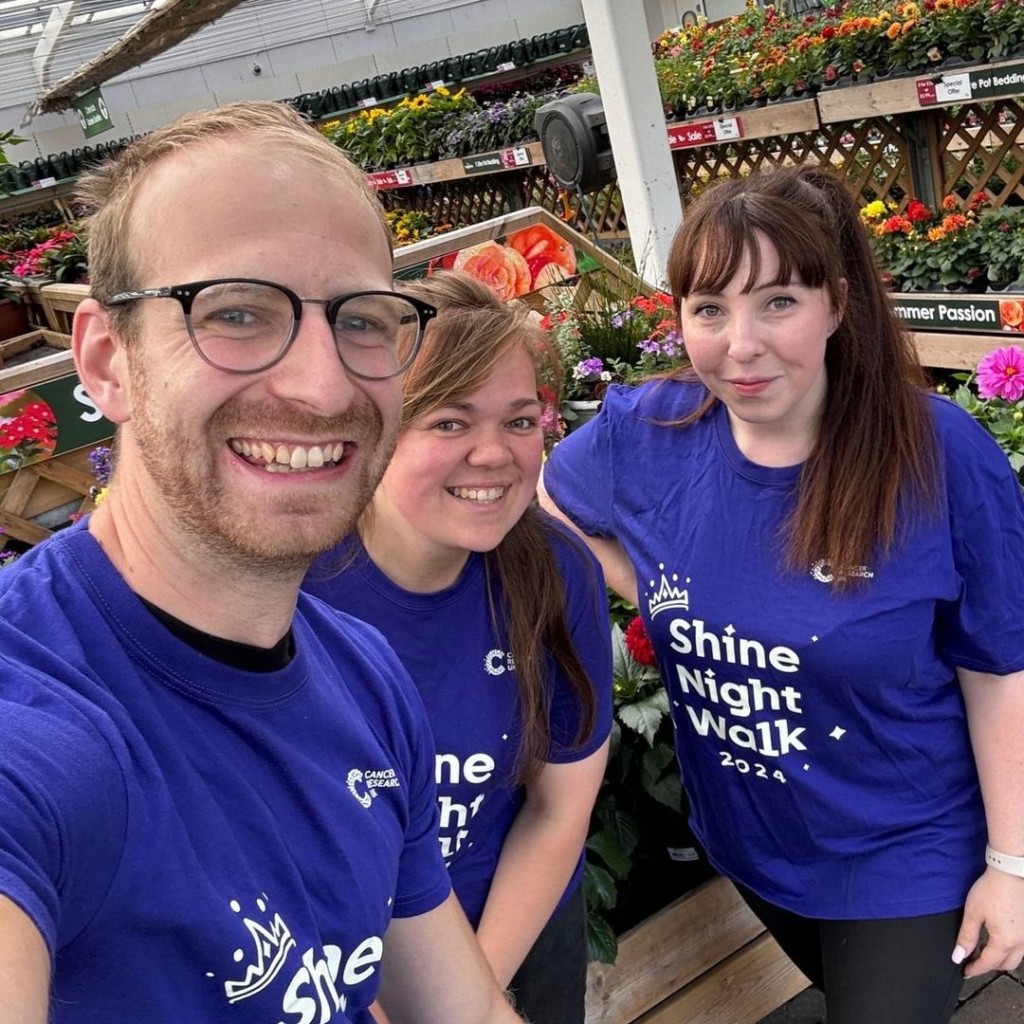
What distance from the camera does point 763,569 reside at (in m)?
1.57

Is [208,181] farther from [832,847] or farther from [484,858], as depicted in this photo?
[832,847]

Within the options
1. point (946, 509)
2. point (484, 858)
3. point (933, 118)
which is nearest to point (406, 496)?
point (484, 858)

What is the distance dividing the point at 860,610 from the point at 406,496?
0.69 m

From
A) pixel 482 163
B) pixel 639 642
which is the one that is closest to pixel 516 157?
pixel 482 163

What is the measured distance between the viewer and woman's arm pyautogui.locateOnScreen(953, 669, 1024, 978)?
155cm

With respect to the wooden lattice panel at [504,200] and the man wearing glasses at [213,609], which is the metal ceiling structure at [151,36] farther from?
the man wearing glasses at [213,609]

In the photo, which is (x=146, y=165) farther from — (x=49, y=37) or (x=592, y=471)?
(x=49, y=37)

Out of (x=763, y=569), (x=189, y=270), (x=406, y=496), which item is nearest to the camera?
(x=189, y=270)

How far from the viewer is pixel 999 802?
1565 millimetres

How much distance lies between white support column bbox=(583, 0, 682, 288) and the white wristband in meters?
2.61

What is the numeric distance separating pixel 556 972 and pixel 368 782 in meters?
0.84

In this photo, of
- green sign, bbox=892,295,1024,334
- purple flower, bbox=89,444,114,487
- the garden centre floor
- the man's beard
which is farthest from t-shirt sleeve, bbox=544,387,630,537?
green sign, bbox=892,295,1024,334

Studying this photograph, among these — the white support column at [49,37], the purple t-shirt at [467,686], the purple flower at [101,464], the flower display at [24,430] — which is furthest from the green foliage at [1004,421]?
the white support column at [49,37]

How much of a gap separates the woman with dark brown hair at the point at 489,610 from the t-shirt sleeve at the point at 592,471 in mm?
228
